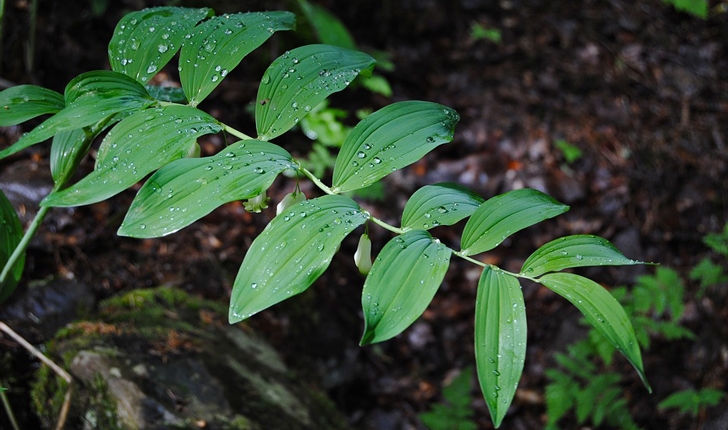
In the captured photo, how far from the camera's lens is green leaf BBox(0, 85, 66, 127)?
1244mm

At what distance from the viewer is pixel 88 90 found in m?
1.24

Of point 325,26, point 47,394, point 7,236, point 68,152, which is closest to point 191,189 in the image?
point 68,152

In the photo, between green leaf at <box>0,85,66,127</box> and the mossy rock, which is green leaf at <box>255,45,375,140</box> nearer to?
green leaf at <box>0,85,66,127</box>

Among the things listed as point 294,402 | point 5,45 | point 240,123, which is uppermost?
point 5,45

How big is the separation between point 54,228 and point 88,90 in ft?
6.38

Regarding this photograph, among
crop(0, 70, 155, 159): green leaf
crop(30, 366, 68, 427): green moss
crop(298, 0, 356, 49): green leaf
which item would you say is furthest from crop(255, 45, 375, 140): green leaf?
crop(298, 0, 356, 49): green leaf

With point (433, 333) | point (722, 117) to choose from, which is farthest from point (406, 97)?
point (722, 117)

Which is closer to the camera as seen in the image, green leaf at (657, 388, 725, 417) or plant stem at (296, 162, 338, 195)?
plant stem at (296, 162, 338, 195)

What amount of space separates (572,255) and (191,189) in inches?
28.9

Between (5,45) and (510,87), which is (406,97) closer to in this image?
(510,87)

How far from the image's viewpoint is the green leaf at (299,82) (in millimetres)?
1280

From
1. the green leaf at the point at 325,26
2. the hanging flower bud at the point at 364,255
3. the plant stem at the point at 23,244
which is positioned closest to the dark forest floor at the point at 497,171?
the green leaf at the point at 325,26

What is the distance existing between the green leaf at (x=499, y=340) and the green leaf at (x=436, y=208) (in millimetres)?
188

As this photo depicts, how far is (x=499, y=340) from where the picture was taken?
39.1 inches
